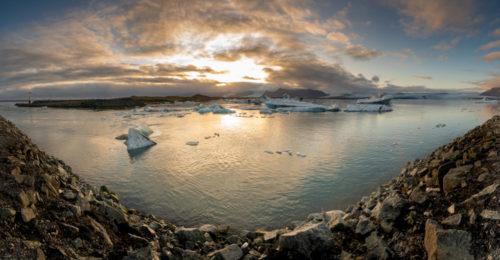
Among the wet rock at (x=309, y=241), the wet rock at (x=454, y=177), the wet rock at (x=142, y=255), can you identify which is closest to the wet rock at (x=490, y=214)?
the wet rock at (x=454, y=177)

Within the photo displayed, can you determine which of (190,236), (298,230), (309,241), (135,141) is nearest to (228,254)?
(190,236)

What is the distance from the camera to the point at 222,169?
9867 mm

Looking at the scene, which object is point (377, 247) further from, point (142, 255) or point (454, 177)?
point (142, 255)

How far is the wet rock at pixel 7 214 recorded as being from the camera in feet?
9.56

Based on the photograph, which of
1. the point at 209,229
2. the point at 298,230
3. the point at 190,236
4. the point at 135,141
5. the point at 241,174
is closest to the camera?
the point at 298,230

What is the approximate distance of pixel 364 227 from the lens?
12.7 feet

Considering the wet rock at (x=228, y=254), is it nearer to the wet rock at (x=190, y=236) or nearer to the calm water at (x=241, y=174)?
the wet rock at (x=190, y=236)

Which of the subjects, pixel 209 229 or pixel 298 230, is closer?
pixel 298 230

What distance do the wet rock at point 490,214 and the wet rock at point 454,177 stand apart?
864mm

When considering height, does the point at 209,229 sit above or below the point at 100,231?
below

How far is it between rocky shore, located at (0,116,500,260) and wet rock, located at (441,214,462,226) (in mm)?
11

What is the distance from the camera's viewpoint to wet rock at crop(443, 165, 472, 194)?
12.8 feet

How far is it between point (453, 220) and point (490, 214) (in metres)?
0.40

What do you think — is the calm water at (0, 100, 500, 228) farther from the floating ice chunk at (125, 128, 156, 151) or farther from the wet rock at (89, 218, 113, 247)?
the wet rock at (89, 218, 113, 247)
